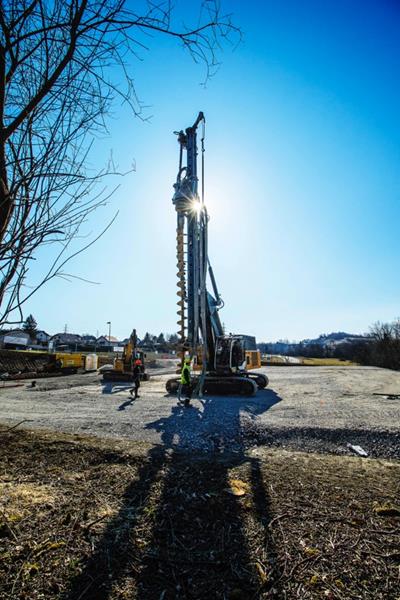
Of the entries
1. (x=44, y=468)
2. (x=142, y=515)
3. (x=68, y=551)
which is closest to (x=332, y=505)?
(x=142, y=515)

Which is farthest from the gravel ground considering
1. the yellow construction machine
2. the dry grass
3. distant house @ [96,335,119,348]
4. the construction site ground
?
distant house @ [96,335,119,348]

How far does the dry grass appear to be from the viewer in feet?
6.63

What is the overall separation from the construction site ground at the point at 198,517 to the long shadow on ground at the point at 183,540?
0.01 meters

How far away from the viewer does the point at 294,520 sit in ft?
9.26

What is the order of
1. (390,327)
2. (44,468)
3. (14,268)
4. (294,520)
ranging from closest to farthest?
(14,268) → (294,520) → (44,468) → (390,327)

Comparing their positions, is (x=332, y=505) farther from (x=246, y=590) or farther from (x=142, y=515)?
(x=142, y=515)

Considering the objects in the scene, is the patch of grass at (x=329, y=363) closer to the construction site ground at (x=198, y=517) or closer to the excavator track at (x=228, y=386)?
the excavator track at (x=228, y=386)

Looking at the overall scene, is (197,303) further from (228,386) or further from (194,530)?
(194,530)

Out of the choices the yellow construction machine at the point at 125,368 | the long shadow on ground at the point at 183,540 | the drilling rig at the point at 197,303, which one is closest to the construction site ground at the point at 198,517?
the long shadow on ground at the point at 183,540

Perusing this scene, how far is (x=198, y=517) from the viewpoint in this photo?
2.91 metres

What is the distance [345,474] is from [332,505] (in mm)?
1234

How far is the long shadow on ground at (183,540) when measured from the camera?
2.01 m

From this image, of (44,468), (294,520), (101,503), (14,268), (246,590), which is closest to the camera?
(246,590)

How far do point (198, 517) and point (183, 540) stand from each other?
408mm
